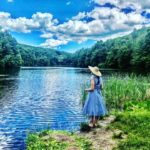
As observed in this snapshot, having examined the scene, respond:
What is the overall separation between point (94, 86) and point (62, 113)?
9034 mm

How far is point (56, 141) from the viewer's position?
15.2m

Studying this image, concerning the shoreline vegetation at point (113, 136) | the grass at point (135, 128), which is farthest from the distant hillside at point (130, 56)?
the shoreline vegetation at point (113, 136)

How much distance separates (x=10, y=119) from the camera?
75.0 feet

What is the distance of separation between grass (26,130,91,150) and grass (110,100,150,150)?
59.2 inches

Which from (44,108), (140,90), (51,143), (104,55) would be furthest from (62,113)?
(104,55)

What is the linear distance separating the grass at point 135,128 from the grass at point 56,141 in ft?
4.94

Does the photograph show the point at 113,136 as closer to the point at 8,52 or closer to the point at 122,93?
the point at 122,93

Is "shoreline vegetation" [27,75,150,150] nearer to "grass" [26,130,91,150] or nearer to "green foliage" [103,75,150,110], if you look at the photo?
"grass" [26,130,91,150]

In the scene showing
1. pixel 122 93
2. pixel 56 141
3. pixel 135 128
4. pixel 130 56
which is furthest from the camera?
pixel 130 56

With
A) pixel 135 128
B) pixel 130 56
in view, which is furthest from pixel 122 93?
pixel 130 56

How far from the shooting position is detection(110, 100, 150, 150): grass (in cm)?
1345

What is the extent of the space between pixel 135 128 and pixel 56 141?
3.37m

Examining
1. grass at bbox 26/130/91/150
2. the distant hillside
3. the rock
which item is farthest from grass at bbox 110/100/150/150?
the distant hillside

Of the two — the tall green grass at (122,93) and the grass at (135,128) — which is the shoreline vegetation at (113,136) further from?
the tall green grass at (122,93)
